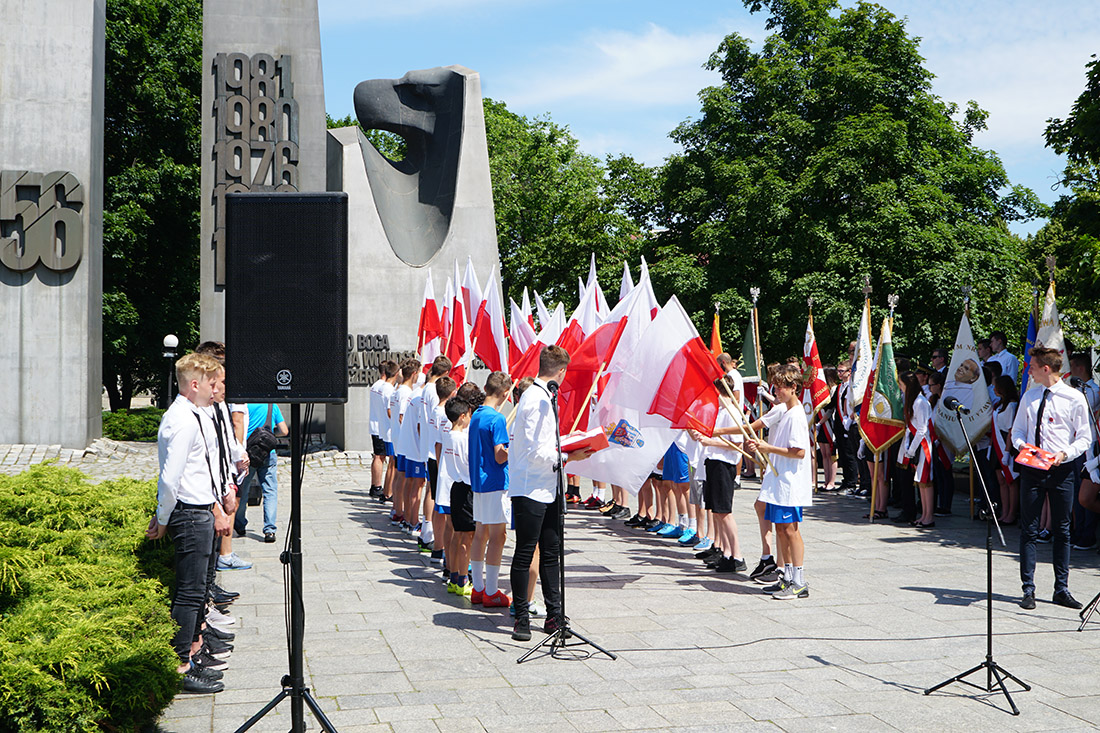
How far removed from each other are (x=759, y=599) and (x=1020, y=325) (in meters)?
27.9

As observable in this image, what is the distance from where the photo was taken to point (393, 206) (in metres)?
23.2

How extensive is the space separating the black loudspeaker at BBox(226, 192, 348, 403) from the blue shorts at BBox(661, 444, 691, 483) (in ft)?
22.7

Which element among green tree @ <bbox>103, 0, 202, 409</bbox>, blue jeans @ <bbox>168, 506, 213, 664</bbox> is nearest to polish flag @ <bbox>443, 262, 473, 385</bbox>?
blue jeans @ <bbox>168, 506, 213, 664</bbox>

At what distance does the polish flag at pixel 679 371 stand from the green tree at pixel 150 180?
2311cm

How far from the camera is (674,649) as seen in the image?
6840 millimetres

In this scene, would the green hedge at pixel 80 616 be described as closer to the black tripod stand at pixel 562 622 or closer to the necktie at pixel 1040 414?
the black tripod stand at pixel 562 622

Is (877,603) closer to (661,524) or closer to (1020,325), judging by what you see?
(661,524)

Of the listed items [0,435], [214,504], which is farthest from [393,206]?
[214,504]

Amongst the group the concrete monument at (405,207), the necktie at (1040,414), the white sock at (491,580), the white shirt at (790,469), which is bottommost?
the white sock at (491,580)

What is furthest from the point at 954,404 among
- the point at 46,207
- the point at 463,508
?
the point at 46,207

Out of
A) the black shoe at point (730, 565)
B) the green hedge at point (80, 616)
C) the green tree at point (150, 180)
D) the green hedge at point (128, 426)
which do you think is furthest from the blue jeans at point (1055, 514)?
the green tree at point (150, 180)

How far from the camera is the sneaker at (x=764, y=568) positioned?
912cm

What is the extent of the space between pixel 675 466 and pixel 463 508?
3696 mm

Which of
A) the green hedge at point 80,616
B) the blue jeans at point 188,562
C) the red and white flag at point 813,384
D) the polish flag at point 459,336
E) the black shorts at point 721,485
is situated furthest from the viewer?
the red and white flag at point 813,384
